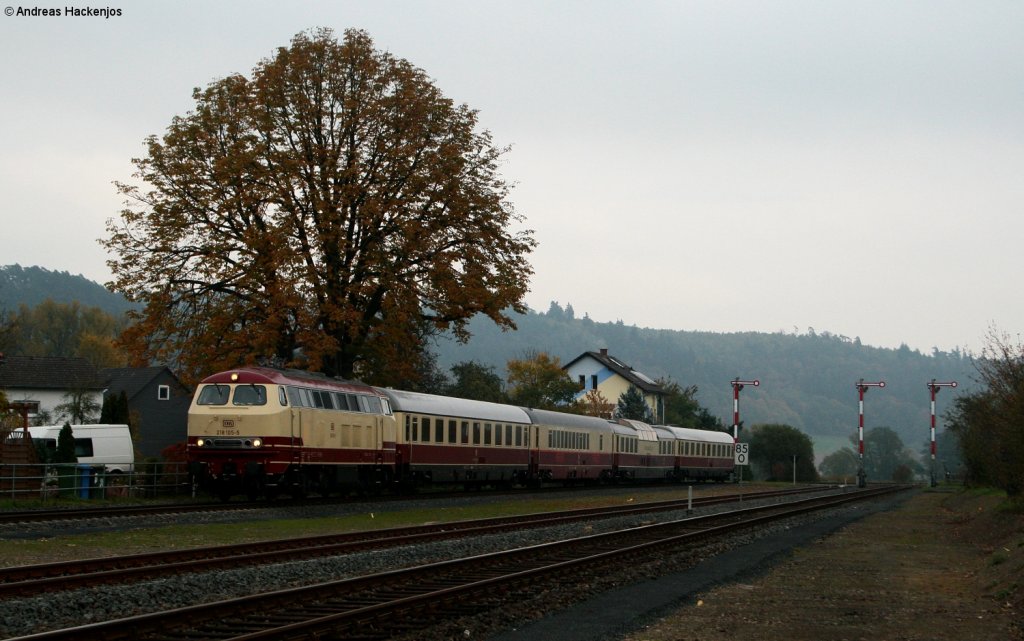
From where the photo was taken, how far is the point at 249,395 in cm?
2950

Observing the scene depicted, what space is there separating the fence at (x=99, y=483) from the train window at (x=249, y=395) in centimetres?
486

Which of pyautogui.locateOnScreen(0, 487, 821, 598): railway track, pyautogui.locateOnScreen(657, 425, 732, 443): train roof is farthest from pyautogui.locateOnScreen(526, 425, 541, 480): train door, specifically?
pyautogui.locateOnScreen(657, 425, 732, 443): train roof

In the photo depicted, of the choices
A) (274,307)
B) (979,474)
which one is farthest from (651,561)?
(979,474)

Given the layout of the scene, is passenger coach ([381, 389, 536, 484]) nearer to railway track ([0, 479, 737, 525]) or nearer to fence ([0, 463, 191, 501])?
railway track ([0, 479, 737, 525])

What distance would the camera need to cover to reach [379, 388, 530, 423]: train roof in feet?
124

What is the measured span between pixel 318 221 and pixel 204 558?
23.4 meters

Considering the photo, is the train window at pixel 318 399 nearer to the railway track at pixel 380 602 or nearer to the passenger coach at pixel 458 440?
the passenger coach at pixel 458 440

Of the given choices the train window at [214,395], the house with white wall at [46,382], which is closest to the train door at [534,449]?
the train window at [214,395]

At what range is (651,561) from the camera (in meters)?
20.5

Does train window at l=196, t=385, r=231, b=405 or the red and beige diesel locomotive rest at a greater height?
train window at l=196, t=385, r=231, b=405

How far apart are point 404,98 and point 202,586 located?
2943cm

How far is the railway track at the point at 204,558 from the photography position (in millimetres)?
14419

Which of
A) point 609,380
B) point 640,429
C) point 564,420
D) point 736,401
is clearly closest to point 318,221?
point 564,420

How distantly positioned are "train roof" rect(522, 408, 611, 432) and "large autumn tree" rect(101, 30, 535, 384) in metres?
10.3
